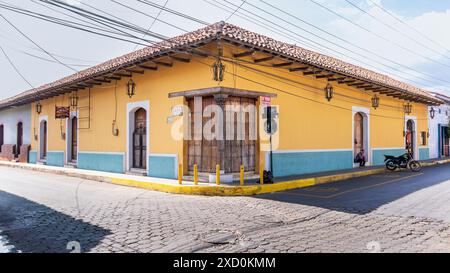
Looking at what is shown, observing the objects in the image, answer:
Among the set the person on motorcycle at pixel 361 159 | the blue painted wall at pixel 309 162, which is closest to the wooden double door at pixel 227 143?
the blue painted wall at pixel 309 162

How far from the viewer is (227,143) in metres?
11.4

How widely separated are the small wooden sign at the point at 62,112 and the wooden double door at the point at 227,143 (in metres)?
8.96

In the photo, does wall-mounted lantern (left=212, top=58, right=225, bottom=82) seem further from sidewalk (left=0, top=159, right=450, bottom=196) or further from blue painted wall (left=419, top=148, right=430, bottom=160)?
blue painted wall (left=419, top=148, right=430, bottom=160)

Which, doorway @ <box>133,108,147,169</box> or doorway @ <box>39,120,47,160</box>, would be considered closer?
doorway @ <box>133,108,147,169</box>

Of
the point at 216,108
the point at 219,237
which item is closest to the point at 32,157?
the point at 216,108

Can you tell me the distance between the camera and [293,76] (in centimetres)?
1370

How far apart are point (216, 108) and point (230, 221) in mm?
5467

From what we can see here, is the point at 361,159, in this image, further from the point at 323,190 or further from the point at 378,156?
the point at 323,190

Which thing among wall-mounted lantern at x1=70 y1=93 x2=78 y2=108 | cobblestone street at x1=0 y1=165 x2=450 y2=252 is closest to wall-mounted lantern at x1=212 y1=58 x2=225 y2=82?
cobblestone street at x1=0 y1=165 x2=450 y2=252

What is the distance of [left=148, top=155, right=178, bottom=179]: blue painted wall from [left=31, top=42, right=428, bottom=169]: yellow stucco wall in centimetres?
30

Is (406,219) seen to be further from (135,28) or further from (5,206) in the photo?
(5,206)

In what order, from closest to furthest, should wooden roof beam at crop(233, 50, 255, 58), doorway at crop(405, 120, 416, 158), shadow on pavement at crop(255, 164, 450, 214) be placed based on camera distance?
1. shadow on pavement at crop(255, 164, 450, 214)
2. wooden roof beam at crop(233, 50, 255, 58)
3. doorway at crop(405, 120, 416, 158)

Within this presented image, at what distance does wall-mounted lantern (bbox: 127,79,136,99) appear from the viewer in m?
14.2

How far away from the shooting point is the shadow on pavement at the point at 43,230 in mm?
5098
